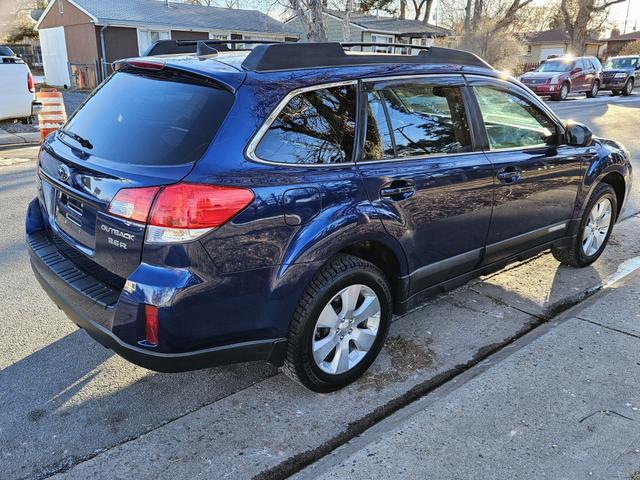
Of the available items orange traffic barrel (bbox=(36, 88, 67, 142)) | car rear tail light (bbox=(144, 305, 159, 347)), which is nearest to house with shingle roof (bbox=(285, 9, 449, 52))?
orange traffic barrel (bbox=(36, 88, 67, 142))

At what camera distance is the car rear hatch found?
2.51 m

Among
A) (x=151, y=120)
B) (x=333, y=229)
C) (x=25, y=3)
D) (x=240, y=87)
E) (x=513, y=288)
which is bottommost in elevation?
(x=513, y=288)

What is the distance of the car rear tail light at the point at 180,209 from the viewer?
238cm

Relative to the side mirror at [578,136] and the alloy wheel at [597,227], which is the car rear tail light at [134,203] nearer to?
the side mirror at [578,136]

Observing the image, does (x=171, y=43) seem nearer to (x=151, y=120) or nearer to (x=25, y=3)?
(x=151, y=120)

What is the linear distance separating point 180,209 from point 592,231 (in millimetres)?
3993

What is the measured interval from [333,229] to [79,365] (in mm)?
1808

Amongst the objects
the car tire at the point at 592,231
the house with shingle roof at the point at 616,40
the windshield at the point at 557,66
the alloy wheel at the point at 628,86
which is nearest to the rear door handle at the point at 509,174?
the car tire at the point at 592,231

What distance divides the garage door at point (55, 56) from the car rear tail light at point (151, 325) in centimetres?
3146

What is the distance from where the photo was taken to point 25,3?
45719 millimetres

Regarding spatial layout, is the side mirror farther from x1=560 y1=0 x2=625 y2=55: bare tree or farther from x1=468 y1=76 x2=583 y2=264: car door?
x1=560 y1=0 x2=625 y2=55: bare tree

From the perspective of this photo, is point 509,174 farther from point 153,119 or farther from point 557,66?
point 557,66

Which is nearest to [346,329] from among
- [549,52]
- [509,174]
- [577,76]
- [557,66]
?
[509,174]

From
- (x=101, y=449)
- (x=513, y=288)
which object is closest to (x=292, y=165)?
(x=101, y=449)
